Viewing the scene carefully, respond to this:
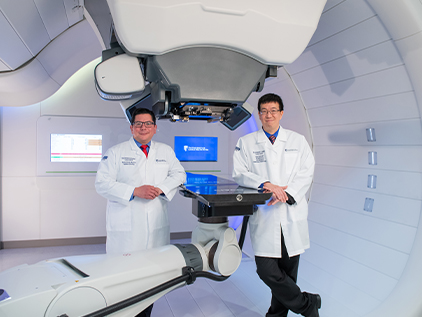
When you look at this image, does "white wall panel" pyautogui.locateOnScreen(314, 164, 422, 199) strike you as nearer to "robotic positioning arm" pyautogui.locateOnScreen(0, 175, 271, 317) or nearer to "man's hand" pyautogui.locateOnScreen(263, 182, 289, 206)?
"man's hand" pyautogui.locateOnScreen(263, 182, 289, 206)

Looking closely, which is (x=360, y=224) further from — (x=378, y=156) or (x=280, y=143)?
(x=280, y=143)

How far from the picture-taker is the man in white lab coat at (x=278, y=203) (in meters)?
2.20

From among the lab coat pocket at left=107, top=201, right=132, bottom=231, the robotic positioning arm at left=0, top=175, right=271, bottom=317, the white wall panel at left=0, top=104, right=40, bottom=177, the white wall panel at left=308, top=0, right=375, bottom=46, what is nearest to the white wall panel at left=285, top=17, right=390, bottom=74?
the white wall panel at left=308, top=0, right=375, bottom=46

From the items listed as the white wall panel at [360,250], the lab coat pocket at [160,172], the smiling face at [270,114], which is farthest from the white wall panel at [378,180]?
the lab coat pocket at [160,172]

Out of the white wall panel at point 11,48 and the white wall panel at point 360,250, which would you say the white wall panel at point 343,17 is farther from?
the white wall panel at point 11,48

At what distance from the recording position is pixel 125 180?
94.8 inches

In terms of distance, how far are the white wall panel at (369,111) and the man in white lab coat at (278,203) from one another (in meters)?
0.54

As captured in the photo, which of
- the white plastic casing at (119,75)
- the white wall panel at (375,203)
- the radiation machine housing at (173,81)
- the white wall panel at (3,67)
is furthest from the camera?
the white wall panel at (3,67)

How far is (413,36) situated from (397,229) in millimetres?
1201

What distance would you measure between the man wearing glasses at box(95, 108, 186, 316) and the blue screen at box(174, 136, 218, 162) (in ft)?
8.19

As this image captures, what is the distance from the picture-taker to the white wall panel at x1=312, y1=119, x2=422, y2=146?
2121mm

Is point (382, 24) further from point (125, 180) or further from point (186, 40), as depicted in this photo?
point (125, 180)

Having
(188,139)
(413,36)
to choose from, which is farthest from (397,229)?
(188,139)

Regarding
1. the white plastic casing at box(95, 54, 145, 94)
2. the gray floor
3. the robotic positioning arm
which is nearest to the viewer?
the robotic positioning arm
